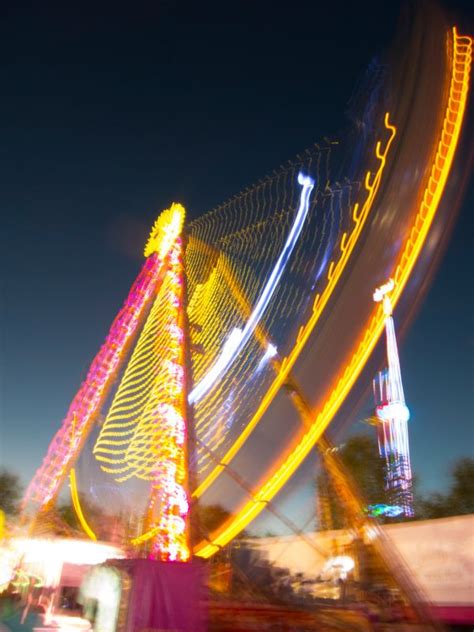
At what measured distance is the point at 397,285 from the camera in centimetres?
895

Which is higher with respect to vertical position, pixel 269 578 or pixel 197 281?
pixel 197 281

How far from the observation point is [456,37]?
9.46 m

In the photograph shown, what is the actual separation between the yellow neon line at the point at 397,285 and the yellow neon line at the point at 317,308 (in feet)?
2.61

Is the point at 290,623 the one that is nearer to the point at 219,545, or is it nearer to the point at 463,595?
the point at 219,545

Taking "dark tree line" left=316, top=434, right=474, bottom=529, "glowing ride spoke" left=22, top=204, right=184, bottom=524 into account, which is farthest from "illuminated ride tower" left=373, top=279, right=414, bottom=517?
"glowing ride spoke" left=22, top=204, right=184, bottom=524

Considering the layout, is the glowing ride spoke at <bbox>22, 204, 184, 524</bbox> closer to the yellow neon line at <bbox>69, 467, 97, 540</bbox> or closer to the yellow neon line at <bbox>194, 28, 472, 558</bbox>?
the yellow neon line at <bbox>69, 467, 97, 540</bbox>

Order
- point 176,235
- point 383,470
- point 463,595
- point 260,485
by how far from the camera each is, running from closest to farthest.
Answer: point 260,485 < point 463,595 < point 176,235 < point 383,470

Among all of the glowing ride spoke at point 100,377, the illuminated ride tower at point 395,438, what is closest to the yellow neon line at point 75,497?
the glowing ride spoke at point 100,377

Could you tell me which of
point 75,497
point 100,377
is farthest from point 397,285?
point 75,497

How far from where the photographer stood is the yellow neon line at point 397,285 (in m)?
8.27

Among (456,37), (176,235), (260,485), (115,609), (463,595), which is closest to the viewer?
(115,609)

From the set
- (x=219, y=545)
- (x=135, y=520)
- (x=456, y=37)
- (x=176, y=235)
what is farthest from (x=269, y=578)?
(x=456, y=37)

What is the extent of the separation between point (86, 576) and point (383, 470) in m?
24.8

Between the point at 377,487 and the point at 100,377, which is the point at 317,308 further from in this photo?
the point at 377,487
